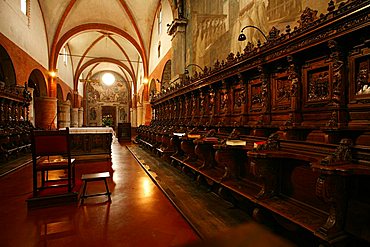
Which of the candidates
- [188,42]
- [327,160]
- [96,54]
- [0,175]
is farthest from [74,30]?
[327,160]

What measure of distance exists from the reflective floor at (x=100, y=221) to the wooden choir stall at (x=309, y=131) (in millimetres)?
983

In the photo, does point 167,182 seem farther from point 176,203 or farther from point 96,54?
point 96,54

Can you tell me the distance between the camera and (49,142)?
398 cm

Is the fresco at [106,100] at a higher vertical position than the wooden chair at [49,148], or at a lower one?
higher

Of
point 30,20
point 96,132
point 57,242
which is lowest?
point 57,242

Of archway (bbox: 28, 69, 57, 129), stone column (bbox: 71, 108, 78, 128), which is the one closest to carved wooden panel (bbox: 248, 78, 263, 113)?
archway (bbox: 28, 69, 57, 129)

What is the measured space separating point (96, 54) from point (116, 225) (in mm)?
25274

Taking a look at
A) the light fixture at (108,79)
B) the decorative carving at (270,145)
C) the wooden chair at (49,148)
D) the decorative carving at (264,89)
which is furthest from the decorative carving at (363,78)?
the light fixture at (108,79)

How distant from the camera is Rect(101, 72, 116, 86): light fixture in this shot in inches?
1286

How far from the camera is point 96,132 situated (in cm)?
865

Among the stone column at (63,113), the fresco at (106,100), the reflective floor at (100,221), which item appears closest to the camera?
the reflective floor at (100,221)

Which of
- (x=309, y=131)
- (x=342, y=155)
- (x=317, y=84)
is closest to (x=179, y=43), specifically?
(x=317, y=84)

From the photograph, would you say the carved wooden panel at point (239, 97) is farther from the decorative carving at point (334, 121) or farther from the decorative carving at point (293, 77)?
the decorative carving at point (334, 121)

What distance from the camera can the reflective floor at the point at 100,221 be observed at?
2715mm
